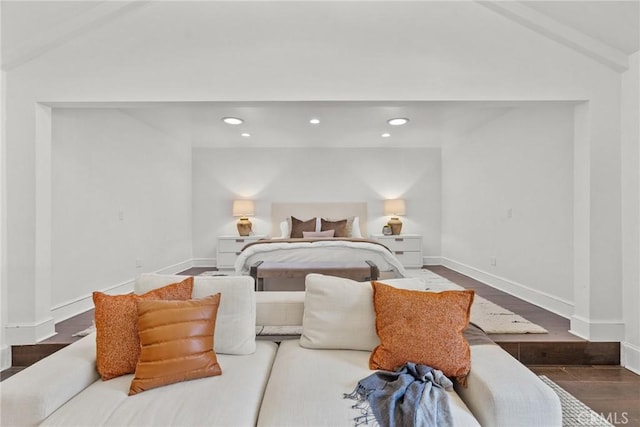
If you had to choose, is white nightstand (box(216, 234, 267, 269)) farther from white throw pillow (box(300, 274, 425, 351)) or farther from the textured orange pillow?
the textured orange pillow

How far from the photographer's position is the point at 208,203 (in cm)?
624

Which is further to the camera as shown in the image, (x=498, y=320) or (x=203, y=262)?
(x=203, y=262)

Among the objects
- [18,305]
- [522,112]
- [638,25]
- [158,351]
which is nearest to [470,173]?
[522,112]

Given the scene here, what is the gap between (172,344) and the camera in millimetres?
1485

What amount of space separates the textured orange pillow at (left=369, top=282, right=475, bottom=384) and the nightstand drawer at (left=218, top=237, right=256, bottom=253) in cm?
441

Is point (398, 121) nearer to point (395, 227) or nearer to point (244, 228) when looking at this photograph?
point (395, 227)

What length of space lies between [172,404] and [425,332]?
1107 mm

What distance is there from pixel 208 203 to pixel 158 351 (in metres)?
5.03

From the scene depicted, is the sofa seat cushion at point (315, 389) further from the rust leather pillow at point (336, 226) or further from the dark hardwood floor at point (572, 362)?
the rust leather pillow at point (336, 226)

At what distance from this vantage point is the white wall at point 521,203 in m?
3.32

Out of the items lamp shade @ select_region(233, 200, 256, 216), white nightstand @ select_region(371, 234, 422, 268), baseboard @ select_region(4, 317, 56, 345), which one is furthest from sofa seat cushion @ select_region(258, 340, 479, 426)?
lamp shade @ select_region(233, 200, 256, 216)

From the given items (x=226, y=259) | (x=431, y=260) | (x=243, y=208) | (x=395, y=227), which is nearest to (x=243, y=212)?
(x=243, y=208)

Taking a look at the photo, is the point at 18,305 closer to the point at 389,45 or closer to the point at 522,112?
the point at 389,45

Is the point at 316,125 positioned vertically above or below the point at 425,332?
above
